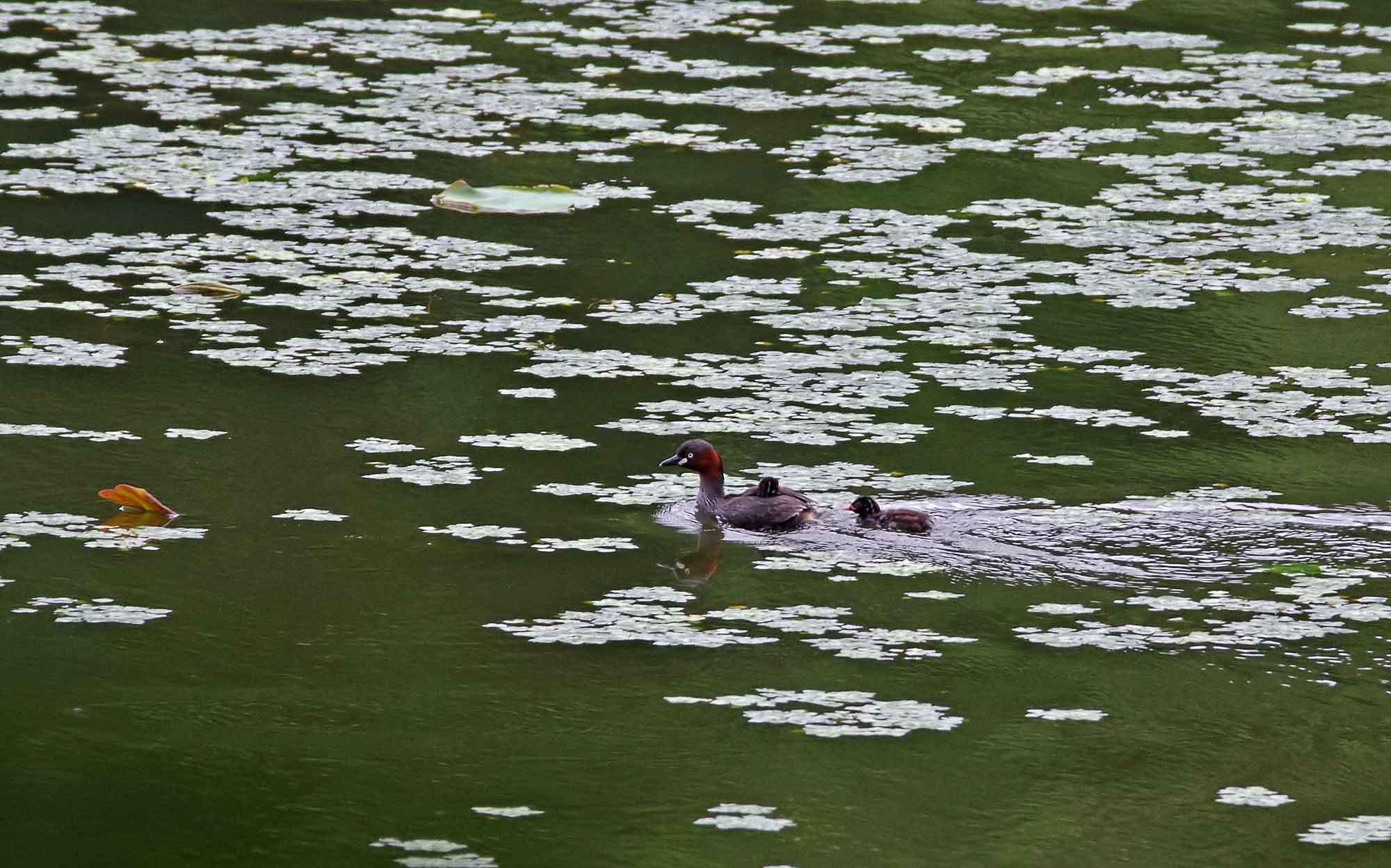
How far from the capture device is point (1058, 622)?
755 cm

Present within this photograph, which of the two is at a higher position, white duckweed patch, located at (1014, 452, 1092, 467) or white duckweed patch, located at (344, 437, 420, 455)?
white duckweed patch, located at (344, 437, 420, 455)

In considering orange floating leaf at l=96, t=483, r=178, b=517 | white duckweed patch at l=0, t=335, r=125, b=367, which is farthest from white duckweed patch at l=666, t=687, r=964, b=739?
white duckweed patch at l=0, t=335, r=125, b=367

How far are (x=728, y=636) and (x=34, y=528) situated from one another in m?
2.82

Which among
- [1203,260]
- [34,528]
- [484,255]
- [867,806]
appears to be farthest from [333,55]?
[867,806]

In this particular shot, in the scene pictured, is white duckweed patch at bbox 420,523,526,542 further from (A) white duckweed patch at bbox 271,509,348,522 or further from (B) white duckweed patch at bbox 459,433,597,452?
(B) white duckweed patch at bbox 459,433,597,452

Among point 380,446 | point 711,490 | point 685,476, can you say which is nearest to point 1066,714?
point 711,490

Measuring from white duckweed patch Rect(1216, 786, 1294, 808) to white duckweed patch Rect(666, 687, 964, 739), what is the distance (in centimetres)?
86

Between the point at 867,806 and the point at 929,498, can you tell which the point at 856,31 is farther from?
the point at 867,806

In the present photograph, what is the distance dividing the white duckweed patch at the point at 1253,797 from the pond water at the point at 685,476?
0.02m

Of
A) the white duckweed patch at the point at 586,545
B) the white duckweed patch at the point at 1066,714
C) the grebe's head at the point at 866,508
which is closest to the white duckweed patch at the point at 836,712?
the white duckweed patch at the point at 1066,714

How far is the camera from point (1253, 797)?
630 cm

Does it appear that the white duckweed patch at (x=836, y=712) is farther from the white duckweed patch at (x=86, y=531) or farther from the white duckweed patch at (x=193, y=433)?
the white duckweed patch at (x=193, y=433)

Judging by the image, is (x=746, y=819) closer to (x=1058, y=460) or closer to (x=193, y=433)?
(x=1058, y=460)

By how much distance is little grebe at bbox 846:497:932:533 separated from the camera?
8.30m
